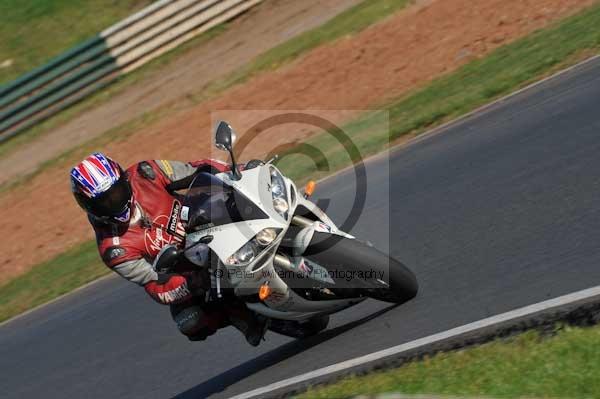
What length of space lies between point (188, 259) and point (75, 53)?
14201 mm

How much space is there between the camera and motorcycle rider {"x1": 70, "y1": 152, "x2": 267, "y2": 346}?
620 centimetres

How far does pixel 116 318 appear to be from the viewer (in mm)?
9586

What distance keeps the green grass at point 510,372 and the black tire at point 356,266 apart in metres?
0.72

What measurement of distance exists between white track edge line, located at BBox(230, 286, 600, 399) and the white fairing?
1.57ft

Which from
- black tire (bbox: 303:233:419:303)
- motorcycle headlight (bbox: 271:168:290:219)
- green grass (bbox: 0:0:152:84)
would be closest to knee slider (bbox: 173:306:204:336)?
black tire (bbox: 303:233:419:303)

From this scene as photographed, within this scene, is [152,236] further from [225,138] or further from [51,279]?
[51,279]

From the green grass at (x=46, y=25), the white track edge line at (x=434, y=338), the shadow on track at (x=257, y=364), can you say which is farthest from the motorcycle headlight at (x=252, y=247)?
the green grass at (x=46, y=25)

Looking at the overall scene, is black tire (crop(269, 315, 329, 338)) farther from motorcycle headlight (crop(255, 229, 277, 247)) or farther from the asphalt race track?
motorcycle headlight (crop(255, 229, 277, 247))

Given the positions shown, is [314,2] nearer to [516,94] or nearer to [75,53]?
[75,53]

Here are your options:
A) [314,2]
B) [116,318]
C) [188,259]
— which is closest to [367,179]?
[116,318]

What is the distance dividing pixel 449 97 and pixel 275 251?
6.30m

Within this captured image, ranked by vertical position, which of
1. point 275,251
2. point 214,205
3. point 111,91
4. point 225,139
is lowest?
point 111,91

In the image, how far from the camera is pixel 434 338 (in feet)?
19.4

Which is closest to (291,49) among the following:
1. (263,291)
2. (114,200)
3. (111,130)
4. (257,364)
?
(111,130)
